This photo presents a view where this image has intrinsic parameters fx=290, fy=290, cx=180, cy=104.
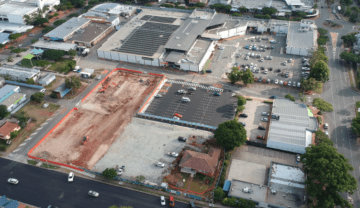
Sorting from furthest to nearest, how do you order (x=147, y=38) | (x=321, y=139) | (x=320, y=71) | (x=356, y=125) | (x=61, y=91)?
(x=147, y=38) < (x=61, y=91) < (x=320, y=71) < (x=356, y=125) < (x=321, y=139)

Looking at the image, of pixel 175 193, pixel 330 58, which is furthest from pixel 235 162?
pixel 330 58

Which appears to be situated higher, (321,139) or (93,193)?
(321,139)

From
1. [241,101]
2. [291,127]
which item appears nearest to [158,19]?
[241,101]

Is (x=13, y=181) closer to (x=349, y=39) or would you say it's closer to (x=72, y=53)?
(x=72, y=53)

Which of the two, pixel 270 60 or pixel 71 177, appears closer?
pixel 71 177

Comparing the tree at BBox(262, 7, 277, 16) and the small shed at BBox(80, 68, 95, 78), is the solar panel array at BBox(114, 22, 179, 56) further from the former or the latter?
the tree at BBox(262, 7, 277, 16)

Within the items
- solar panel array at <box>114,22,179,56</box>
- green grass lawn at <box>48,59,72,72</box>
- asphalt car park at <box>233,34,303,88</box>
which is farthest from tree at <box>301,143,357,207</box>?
green grass lawn at <box>48,59,72,72</box>

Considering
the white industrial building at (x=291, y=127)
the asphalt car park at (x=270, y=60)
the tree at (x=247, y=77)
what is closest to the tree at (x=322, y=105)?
the white industrial building at (x=291, y=127)

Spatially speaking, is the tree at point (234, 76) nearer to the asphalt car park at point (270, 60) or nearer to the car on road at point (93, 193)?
the asphalt car park at point (270, 60)
